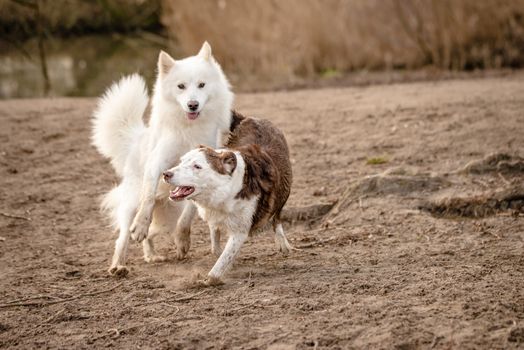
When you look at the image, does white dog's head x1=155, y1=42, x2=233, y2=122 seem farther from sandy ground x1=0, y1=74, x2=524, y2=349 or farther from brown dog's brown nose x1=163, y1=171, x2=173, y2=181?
sandy ground x1=0, y1=74, x2=524, y2=349

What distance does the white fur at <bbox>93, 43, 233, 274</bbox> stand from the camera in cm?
607

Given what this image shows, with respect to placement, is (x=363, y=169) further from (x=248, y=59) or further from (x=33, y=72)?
(x=33, y=72)

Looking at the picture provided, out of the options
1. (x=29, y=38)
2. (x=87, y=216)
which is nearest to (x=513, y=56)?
(x=87, y=216)

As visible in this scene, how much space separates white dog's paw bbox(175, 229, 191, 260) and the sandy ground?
0.30 ft

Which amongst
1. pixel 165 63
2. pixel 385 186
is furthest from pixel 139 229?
pixel 385 186

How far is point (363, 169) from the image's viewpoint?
795cm

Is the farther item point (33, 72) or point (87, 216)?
point (33, 72)

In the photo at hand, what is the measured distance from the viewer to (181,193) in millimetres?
5250

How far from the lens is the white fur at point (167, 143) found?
607 cm

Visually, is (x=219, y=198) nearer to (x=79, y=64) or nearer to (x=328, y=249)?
(x=328, y=249)

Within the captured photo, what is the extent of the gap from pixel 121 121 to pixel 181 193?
173 cm

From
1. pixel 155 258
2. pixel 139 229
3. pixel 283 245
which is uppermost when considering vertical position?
pixel 139 229

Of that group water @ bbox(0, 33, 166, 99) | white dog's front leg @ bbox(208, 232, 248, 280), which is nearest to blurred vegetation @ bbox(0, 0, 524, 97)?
water @ bbox(0, 33, 166, 99)

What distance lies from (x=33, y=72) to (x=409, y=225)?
13.0 metres
